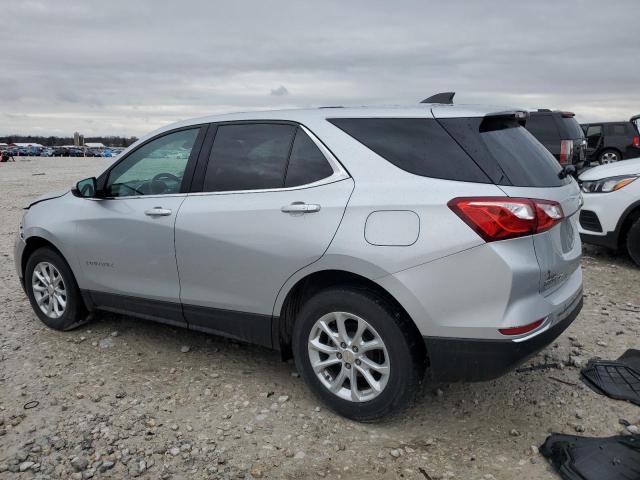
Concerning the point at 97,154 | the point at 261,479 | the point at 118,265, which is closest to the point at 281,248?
the point at 261,479

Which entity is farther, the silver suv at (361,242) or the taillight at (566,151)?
the taillight at (566,151)

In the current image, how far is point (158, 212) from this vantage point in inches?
155

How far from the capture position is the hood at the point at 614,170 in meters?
6.83

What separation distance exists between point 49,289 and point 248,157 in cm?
234

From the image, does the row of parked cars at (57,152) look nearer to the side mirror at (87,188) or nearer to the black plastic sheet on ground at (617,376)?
the side mirror at (87,188)

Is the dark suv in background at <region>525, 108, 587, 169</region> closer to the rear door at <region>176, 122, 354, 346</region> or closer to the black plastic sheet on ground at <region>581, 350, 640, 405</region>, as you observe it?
the black plastic sheet on ground at <region>581, 350, 640, 405</region>

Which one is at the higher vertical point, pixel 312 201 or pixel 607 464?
pixel 312 201

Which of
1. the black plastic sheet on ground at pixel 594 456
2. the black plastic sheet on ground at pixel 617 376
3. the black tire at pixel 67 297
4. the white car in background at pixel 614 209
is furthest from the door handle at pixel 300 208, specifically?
the white car in background at pixel 614 209

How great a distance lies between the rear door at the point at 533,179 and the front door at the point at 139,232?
1.94m

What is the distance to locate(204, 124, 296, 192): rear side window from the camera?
3.55 meters

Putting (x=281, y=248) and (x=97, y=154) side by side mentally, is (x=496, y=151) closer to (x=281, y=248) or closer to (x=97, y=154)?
(x=281, y=248)

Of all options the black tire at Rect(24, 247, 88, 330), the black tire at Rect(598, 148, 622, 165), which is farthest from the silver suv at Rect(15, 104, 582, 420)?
the black tire at Rect(598, 148, 622, 165)

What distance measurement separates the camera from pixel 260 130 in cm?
372

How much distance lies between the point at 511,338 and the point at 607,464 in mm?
793
